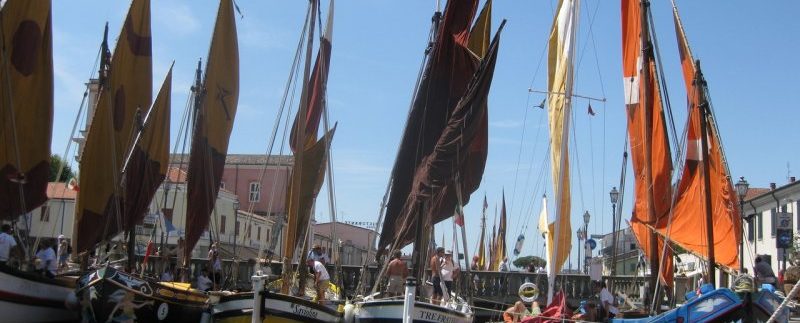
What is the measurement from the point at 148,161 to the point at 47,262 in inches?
239

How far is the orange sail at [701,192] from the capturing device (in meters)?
18.1

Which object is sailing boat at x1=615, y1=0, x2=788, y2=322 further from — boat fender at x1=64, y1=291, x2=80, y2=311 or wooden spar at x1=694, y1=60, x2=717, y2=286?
boat fender at x1=64, y1=291, x2=80, y2=311

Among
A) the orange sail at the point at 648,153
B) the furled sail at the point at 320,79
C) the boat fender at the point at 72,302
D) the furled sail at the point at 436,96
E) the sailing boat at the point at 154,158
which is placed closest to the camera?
the sailing boat at the point at 154,158

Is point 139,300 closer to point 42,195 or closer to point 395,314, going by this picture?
point 42,195

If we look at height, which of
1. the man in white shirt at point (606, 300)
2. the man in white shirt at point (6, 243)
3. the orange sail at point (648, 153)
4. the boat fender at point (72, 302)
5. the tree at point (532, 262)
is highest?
the orange sail at point (648, 153)

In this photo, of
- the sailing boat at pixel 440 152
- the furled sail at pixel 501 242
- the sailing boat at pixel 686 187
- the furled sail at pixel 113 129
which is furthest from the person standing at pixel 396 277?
the furled sail at pixel 501 242

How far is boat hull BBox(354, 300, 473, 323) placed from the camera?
17562mm

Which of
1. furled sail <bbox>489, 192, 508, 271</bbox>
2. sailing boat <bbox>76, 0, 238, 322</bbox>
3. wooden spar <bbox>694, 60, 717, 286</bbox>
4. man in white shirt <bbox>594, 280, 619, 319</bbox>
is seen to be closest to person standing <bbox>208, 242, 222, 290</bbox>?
sailing boat <bbox>76, 0, 238, 322</bbox>

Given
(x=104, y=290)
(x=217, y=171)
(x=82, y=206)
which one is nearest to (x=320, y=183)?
(x=217, y=171)

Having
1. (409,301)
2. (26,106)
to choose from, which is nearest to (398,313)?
(409,301)

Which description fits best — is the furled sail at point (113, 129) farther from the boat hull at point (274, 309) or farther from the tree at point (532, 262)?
the tree at point (532, 262)

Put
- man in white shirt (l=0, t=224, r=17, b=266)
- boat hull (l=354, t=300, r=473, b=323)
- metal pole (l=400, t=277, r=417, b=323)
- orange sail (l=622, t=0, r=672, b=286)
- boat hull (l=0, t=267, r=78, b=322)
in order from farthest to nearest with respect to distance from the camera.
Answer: orange sail (l=622, t=0, r=672, b=286)
man in white shirt (l=0, t=224, r=17, b=266)
boat hull (l=0, t=267, r=78, b=322)
boat hull (l=354, t=300, r=473, b=323)
metal pole (l=400, t=277, r=417, b=323)

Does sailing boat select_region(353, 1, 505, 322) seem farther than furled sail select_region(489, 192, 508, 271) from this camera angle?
No

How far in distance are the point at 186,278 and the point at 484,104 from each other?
403 inches
